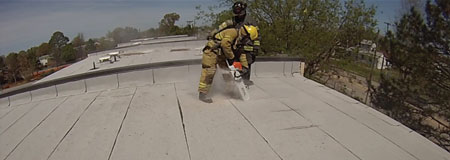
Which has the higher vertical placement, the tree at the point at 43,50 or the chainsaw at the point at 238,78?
the chainsaw at the point at 238,78

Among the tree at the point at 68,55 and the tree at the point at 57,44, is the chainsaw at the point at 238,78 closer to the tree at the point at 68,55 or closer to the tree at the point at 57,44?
the tree at the point at 68,55

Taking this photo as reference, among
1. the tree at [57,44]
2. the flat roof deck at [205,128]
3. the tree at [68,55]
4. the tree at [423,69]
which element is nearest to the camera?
the flat roof deck at [205,128]

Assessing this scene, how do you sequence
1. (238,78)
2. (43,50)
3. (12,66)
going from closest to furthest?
(238,78) < (12,66) < (43,50)

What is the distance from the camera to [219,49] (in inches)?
152

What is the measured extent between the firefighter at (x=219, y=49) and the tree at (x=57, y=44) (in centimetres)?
3731

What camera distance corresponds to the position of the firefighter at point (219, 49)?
3.76 m

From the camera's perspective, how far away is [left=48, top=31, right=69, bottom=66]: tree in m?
35.5

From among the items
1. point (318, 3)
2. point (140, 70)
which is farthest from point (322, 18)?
point (140, 70)

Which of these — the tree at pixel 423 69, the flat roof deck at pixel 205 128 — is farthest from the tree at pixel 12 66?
the tree at pixel 423 69

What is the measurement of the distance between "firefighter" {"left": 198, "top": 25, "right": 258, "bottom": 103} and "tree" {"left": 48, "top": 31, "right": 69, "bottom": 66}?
37309 mm

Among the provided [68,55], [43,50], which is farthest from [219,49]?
[43,50]

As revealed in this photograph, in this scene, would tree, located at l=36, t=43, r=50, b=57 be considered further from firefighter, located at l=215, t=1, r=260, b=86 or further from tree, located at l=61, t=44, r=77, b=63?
firefighter, located at l=215, t=1, r=260, b=86

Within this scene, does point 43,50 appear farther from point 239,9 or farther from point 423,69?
point 423,69

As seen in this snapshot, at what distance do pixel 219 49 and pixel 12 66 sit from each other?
40306 mm
